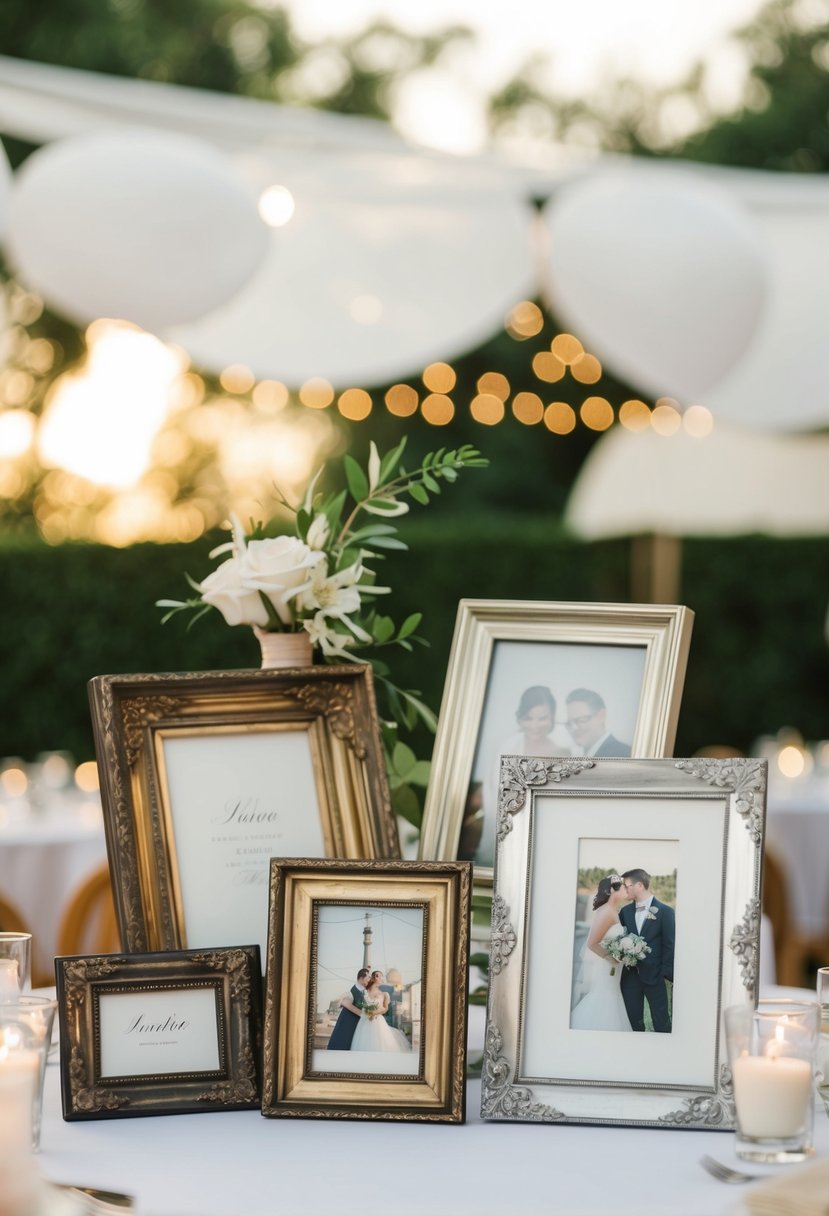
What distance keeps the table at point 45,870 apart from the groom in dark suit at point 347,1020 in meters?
3.29

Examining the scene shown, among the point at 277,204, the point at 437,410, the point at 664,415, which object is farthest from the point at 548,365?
the point at 277,204

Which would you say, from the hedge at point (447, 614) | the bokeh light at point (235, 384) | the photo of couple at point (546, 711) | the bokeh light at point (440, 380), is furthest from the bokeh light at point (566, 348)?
the photo of couple at point (546, 711)

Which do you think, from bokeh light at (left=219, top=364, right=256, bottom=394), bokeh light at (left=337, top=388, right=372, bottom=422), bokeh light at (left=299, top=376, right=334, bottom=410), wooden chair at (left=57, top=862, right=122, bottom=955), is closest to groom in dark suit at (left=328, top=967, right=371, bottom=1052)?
wooden chair at (left=57, top=862, right=122, bottom=955)

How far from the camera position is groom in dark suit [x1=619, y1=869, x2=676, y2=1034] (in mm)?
1421

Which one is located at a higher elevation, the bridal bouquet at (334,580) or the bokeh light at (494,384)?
the bokeh light at (494,384)

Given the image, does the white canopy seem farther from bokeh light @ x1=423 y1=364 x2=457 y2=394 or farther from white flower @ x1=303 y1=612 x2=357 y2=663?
bokeh light @ x1=423 y1=364 x2=457 y2=394

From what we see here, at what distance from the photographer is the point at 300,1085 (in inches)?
56.7

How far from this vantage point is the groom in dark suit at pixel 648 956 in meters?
1.42

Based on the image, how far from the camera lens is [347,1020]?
4.76 ft

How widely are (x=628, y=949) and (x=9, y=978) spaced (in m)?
0.67

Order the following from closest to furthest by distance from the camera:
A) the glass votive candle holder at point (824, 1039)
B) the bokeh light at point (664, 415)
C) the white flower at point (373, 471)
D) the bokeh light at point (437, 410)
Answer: the glass votive candle holder at point (824, 1039) → the white flower at point (373, 471) → the bokeh light at point (664, 415) → the bokeh light at point (437, 410)

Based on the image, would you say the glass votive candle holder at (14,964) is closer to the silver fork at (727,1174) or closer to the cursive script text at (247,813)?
the cursive script text at (247,813)

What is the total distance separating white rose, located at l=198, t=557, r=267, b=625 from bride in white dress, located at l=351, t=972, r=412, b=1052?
0.49 metres

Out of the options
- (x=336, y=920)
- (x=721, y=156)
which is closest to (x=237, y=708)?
(x=336, y=920)
